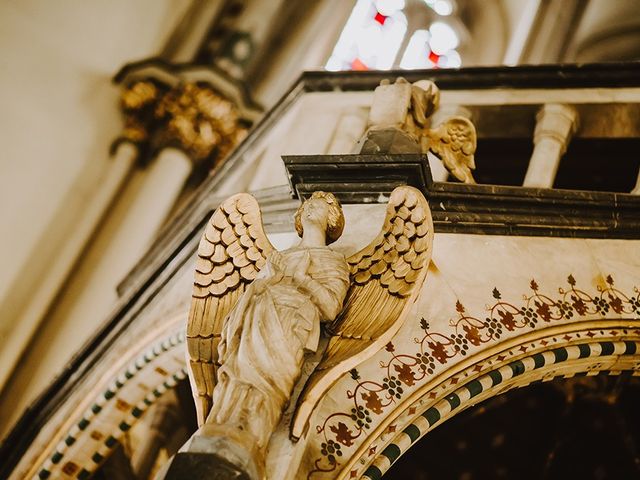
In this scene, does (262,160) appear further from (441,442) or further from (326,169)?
(441,442)

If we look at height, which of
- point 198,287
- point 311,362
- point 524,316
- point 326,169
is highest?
point 326,169

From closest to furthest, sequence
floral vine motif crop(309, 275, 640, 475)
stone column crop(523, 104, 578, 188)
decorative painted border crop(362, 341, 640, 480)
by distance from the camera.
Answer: floral vine motif crop(309, 275, 640, 475) < decorative painted border crop(362, 341, 640, 480) < stone column crop(523, 104, 578, 188)

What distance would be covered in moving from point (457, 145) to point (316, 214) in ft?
3.18

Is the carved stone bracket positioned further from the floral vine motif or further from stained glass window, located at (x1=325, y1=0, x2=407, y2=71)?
the floral vine motif

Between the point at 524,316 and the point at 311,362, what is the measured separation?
38.1 inches

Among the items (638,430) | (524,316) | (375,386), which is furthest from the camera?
(638,430)

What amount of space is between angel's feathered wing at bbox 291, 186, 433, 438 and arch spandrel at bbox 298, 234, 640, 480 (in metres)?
0.24

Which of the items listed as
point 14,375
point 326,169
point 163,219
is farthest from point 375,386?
point 163,219

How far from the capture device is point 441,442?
5.84 m

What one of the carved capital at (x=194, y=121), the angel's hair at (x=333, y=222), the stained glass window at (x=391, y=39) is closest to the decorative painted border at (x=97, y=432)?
the angel's hair at (x=333, y=222)

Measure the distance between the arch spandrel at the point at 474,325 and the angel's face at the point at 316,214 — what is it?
1.63ft

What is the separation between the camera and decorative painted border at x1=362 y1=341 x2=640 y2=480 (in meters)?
3.04

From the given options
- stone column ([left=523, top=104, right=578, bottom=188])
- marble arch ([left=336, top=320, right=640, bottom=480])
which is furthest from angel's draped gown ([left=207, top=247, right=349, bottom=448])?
stone column ([left=523, top=104, right=578, bottom=188])

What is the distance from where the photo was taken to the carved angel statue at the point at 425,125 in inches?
149
